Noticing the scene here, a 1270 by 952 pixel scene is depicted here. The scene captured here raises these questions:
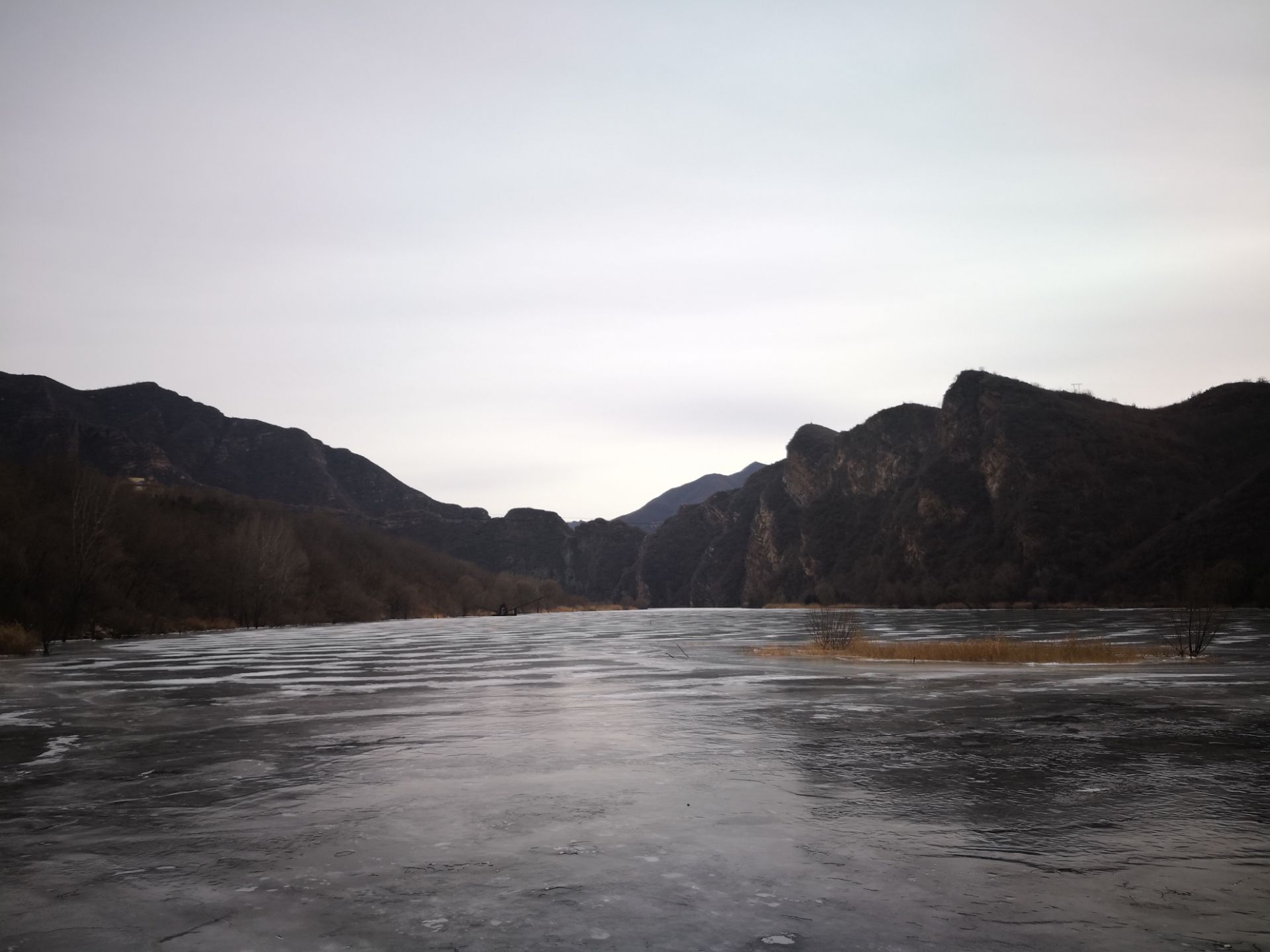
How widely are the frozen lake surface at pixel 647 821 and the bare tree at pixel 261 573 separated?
3099 inches

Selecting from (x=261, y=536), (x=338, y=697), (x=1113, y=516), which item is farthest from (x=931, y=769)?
(x=1113, y=516)

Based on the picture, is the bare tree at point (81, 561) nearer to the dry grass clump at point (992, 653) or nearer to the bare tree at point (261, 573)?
the bare tree at point (261, 573)

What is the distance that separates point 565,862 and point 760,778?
478 centimetres

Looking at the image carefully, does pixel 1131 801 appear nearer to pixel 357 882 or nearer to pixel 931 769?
pixel 931 769

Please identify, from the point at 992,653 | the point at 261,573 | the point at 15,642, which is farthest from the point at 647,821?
the point at 261,573

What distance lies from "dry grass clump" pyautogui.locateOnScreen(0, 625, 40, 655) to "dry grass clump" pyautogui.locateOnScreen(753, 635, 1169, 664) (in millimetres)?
36415

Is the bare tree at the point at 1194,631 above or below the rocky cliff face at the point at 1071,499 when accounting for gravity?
below

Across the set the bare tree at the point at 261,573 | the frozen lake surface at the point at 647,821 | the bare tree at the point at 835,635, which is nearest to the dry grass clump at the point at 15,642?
the frozen lake surface at the point at 647,821

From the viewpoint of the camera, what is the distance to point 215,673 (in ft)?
112

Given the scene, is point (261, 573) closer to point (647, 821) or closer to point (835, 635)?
point (835, 635)

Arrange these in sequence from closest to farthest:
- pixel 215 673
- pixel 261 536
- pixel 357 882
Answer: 1. pixel 357 882
2. pixel 215 673
3. pixel 261 536

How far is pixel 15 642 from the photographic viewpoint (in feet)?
150

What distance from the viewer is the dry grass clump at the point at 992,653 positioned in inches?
1273

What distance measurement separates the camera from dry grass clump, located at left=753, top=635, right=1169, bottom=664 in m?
32.3
